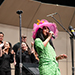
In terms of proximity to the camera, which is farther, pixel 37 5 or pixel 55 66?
pixel 37 5

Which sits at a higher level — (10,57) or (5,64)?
(10,57)

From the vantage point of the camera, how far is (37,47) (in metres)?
2.29

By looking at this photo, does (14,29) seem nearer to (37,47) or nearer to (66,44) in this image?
(66,44)

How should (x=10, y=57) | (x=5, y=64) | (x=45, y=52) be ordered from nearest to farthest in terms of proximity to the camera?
(x=45, y=52)
(x=5, y=64)
(x=10, y=57)

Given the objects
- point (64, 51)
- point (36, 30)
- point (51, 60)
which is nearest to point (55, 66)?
point (51, 60)

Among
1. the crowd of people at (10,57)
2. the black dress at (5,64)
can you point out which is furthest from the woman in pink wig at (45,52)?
the black dress at (5,64)

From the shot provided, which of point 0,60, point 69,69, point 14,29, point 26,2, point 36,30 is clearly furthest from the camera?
point 69,69

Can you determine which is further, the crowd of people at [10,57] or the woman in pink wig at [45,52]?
the crowd of people at [10,57]

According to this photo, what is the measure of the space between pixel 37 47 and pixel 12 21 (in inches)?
134

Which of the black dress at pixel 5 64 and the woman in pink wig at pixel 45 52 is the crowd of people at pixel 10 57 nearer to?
the black dress at pixel 5 64

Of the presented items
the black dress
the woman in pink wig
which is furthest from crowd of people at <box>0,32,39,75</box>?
the woman in pink wig

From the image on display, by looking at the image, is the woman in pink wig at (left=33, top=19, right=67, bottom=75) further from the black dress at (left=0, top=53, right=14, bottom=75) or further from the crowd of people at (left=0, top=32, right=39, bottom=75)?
the black dress at (left=0, top=53, right=14, bottom=75)

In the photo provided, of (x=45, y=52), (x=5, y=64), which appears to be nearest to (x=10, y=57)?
(x=5, y=64)

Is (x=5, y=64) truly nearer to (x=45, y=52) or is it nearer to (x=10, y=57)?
(x=10, y=57)
